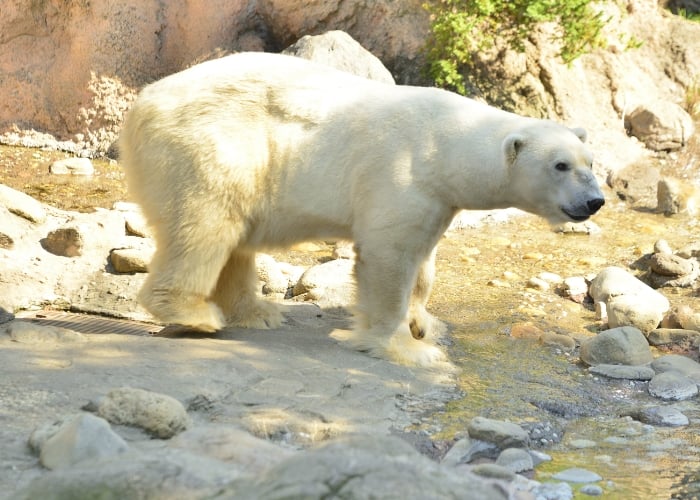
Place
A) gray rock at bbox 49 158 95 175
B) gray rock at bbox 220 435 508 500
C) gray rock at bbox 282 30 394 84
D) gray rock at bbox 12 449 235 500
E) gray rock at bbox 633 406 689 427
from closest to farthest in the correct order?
gray rock at bbox 220 435 508 500, gray rock at bbox 12 449 235 500, gray rock at bbox 633 406 689 427, gray rock at bbox 282 30 394 84, gray rock at bbox 49 158 95 175

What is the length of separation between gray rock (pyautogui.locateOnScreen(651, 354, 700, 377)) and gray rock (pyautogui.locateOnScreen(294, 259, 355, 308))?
1955 mm

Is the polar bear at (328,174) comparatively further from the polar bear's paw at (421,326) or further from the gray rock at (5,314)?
the gray rock at (5,314)

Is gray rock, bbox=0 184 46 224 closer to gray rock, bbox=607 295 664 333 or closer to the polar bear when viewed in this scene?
the polar bear

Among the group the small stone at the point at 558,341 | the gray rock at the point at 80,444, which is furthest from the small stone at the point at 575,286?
the gray rock at the point at 80,444

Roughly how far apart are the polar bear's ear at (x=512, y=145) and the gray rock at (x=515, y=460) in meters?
1.60

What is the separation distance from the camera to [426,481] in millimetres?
2141

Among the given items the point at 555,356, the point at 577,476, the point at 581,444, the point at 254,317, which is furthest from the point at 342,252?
the point at 577,476

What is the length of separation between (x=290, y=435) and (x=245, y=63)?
2226mm

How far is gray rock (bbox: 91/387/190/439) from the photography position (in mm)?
3207

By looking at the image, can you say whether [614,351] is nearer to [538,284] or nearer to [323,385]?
[538,284]

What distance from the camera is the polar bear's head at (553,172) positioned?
4.48 metres

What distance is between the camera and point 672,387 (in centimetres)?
461

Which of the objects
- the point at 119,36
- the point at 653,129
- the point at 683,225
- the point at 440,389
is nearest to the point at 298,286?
the point at 440,389

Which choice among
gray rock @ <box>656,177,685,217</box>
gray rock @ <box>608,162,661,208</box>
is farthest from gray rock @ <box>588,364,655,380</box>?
gray rock @ <box>608,162,661,208</box>
